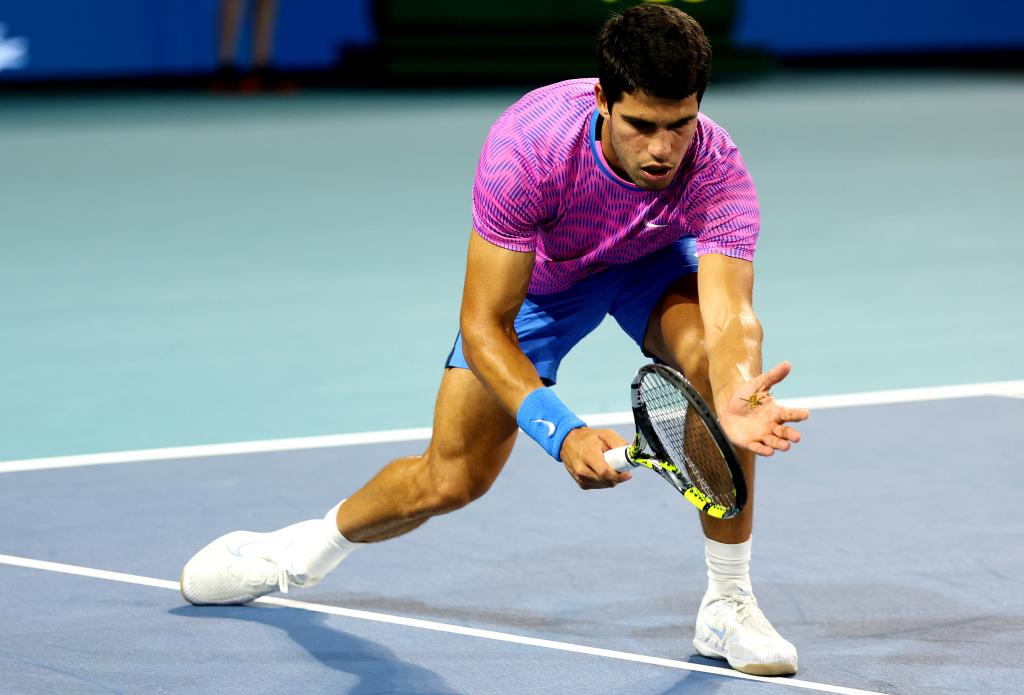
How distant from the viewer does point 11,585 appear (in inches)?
164

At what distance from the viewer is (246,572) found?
13.2ft

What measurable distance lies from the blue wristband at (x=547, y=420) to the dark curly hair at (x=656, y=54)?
1.91 feet

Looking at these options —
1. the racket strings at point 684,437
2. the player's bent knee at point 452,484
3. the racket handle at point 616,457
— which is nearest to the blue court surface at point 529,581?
the player's bent knee at point 452,484

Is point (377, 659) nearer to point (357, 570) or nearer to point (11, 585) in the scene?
point (357, 570)

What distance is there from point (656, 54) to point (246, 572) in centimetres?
156

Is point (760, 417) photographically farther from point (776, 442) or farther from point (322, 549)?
point (322, 549)

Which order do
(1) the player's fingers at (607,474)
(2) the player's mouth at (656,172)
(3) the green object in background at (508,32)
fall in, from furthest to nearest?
1. (3) the green object in background at (508,32)
2. (2) the player's mouth at (656,172)
3. (1) the player's fingers at (607,474)

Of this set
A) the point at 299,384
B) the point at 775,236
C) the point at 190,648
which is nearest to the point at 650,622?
the point at 190,648

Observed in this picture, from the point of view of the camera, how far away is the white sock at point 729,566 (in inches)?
148

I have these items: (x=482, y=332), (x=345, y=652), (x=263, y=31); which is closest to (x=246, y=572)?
(x=345, y=652)

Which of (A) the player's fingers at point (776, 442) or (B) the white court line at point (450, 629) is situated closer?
(A) the player's fingers at point (776, 442)

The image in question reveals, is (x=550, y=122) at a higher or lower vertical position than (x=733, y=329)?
higher

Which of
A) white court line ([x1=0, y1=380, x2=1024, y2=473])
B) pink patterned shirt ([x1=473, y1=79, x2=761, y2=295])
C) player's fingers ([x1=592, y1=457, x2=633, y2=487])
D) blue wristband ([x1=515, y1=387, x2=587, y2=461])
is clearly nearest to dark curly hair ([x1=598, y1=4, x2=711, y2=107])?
pink patterned shirt ([x1=473, y1=79, x2=761, y2=295])

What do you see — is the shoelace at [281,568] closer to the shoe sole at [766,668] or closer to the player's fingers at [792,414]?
the shoe sole at [766,668]
